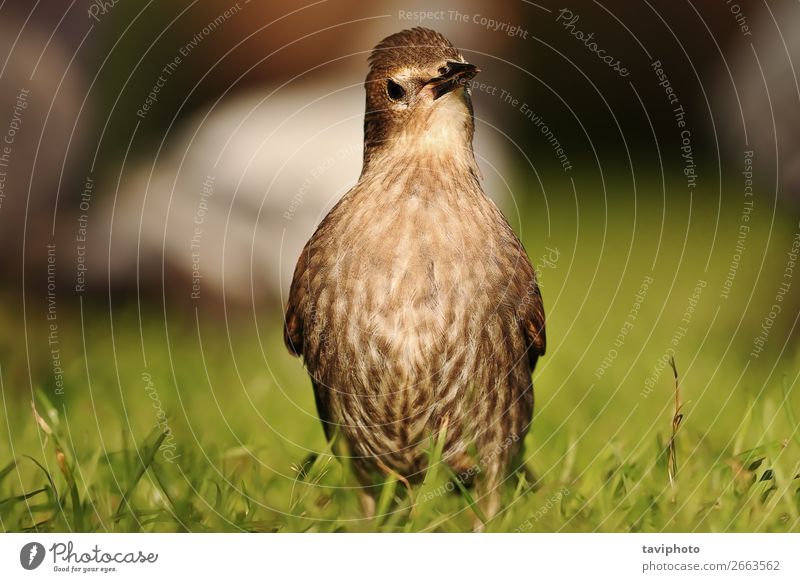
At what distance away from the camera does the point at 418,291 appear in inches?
92.5

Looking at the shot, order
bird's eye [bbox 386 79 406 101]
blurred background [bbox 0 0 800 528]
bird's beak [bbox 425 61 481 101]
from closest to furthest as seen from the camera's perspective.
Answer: bird's beak [bbox 425 61 481 101] < bird's eye [bbox 386 79 406 101] < blurred background [bbox 0 0 800 528]

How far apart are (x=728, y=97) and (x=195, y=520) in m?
2.90

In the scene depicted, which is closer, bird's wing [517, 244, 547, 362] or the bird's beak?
the bird's beak

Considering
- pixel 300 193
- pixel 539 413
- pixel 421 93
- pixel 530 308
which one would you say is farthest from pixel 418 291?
pixel 300 193

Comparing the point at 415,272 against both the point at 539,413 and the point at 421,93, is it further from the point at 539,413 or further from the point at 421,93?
the point at 539,413

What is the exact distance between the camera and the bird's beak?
7.68 ft

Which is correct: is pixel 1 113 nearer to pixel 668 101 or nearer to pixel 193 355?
pixel 193 355

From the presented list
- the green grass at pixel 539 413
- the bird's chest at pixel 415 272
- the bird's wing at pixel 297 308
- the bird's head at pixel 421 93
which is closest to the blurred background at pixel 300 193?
the green grass at pixel 539 413

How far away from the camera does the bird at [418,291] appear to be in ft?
7.77

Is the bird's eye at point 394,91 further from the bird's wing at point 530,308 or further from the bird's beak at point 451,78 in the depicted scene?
the bird's wing at point 530,308

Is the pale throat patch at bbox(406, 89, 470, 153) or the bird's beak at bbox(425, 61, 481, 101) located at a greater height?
the bird's beak at bbox(425, 61, 481, 101)

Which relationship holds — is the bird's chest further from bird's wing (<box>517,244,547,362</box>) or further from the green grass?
the green grass

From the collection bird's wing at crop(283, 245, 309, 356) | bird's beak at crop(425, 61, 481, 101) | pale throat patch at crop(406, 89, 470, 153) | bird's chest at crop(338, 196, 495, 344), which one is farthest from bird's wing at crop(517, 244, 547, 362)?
bird's wing at crop(283, 245, 309, 356)

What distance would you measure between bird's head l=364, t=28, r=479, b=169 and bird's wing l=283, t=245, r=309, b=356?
1.28 ft
